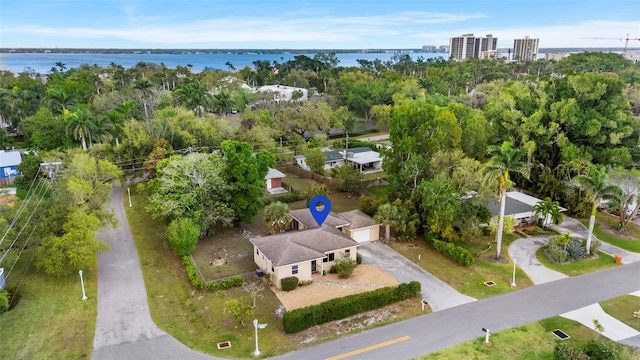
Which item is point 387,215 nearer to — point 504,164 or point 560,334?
point 504,164

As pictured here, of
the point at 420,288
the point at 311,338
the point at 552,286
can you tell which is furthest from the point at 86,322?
the point at 552,286

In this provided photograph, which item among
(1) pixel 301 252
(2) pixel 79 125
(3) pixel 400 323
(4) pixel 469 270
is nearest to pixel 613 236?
(4) pixel 469 270

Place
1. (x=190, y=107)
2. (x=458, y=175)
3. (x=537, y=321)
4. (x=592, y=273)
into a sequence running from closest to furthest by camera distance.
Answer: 1. (x=537, y=321)
2. (x=592, y=273)
3. (x=458, y=175)
4. (x=190, y=107)

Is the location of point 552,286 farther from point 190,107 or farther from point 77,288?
point 190,107

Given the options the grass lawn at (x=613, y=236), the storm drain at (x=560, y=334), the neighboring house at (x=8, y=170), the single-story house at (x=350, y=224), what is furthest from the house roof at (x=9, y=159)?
the grass lawn at (x=613, y=236)

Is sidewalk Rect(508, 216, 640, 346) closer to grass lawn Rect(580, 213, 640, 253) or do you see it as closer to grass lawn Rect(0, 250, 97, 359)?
grass lawn Rect(580, 213, 640, 253)

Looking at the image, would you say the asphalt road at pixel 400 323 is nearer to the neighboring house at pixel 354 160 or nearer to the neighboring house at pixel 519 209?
the neighboring house at pixel 519 209
